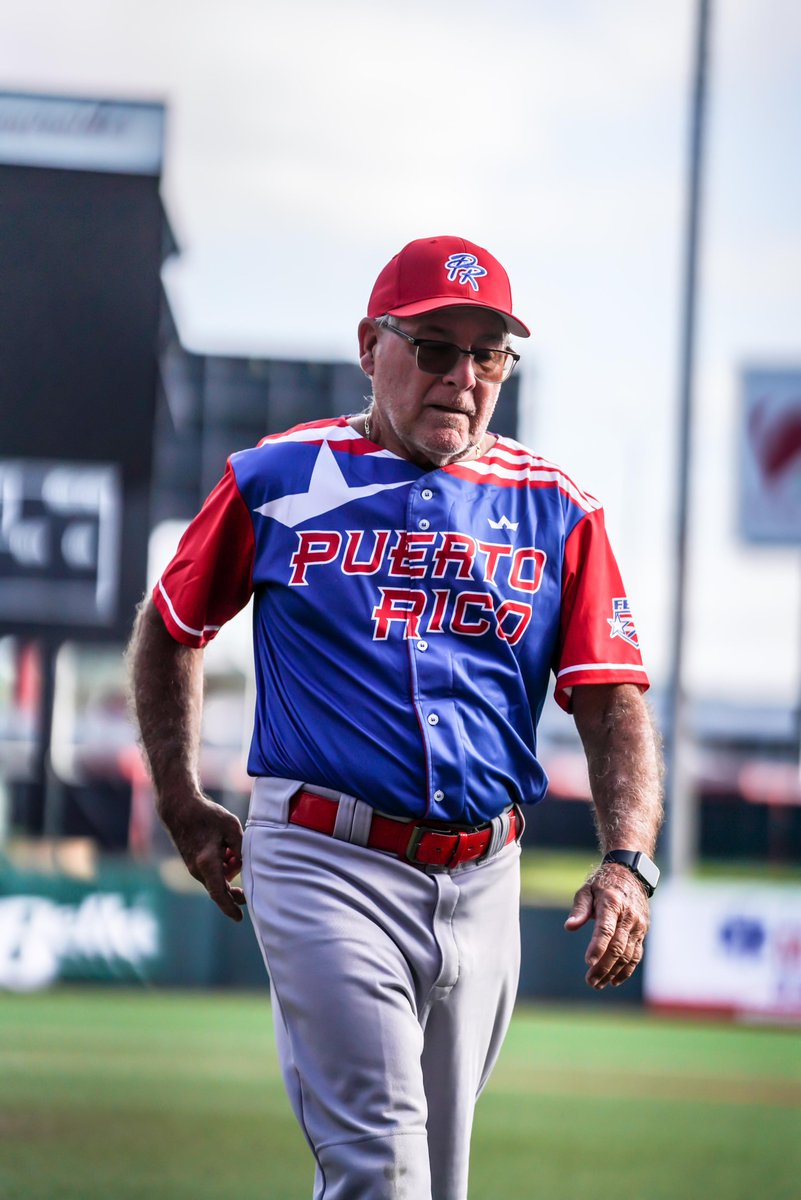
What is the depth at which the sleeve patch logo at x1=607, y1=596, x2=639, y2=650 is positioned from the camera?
3492 mm

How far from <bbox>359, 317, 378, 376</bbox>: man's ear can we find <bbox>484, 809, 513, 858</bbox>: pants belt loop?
3.04 ft

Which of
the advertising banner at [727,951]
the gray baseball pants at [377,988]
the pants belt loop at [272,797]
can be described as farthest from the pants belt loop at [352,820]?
the advertising banner at [727,951]

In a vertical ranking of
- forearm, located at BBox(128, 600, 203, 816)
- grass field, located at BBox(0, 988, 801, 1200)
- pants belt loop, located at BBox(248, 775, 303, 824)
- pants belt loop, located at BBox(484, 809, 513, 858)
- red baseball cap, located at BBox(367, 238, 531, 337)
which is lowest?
grass field, located at BBox(0, 988, 801, 1200)

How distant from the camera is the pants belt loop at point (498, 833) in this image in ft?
11.1

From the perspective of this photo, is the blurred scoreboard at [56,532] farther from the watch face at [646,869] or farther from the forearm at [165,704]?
the watch face at [646,869]

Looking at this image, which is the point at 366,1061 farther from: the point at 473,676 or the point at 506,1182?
the point at 506,1182

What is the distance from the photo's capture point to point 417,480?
3.45 m

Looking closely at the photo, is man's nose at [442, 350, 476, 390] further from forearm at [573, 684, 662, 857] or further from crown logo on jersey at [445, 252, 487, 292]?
forearm at [573, 684, 662, 857]

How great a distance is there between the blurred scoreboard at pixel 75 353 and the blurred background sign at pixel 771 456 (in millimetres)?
6660

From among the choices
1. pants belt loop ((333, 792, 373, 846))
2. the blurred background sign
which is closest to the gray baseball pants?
pants belt loop ((333, 792, 373, 846))

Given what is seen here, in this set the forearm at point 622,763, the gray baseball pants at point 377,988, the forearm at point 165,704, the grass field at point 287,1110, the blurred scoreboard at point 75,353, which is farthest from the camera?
the blurred scoreboard at point 75,353

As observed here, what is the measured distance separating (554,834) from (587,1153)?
31.8 m

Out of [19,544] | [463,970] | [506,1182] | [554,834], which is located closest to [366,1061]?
[463,970]

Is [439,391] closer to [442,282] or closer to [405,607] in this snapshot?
[442,282]
